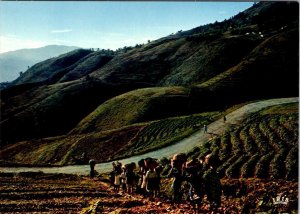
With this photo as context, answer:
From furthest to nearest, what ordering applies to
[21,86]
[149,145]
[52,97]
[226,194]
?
[21,86], [52,97], [149,145], [226,194]

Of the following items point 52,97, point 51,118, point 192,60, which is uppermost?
point 192,60

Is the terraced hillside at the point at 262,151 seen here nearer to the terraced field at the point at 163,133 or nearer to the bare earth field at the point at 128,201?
the bare earth field at the point at 128,201

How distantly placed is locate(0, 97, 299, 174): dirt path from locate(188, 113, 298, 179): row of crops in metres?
4.89

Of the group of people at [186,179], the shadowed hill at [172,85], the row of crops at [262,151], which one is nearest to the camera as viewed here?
the group of people at [186,179]

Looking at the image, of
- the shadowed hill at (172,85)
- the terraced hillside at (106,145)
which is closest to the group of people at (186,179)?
the terraced hillside at (106,145)

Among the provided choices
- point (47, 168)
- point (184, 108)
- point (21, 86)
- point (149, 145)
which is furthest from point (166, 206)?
point (21, 86)

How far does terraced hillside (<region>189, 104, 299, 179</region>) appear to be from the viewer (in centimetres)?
1705

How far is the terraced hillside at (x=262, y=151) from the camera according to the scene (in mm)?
17047

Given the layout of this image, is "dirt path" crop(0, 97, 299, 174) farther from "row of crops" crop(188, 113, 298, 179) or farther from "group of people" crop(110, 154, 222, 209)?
"group of people" crop(110, 154, 222, 209)

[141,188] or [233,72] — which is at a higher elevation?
[233,72]

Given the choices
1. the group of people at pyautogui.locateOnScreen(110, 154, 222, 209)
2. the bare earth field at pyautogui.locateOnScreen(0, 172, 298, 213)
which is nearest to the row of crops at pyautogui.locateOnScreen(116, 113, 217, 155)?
the group of people at pyautogui.locateOnScreen(110, 154, 222, 209)

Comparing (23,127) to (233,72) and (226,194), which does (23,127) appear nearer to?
(233,72)

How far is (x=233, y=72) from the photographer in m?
81.8

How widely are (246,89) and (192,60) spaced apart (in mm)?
49980
